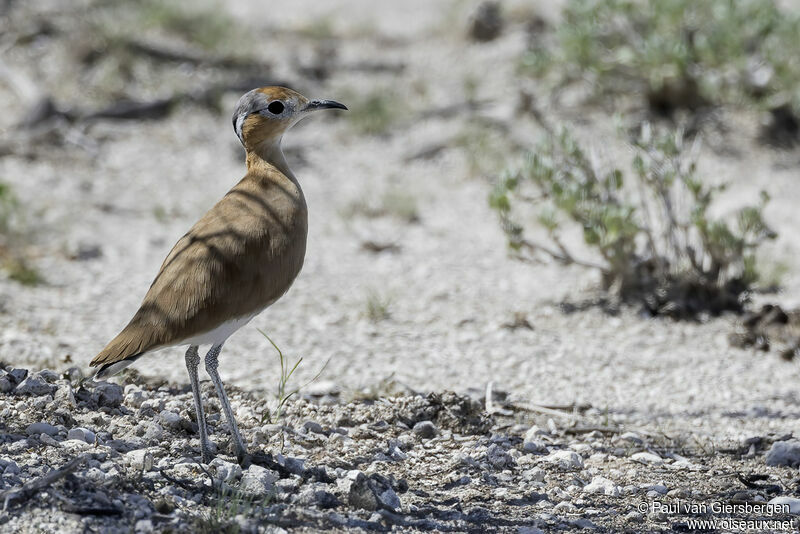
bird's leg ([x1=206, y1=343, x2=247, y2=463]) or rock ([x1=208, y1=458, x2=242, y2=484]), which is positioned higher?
bird's leg ([x1=206, y1=343, x2=247, y2=463])

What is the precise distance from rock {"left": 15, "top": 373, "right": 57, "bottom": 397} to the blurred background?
0.72 meters

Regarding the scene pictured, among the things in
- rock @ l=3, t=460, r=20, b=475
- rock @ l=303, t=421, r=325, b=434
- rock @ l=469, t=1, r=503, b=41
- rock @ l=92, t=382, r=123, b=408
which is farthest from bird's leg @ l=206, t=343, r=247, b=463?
rock @ l=469, t=1, r=503, b=41

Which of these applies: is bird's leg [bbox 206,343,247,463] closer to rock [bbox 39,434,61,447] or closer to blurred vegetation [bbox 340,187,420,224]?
rock [bbox 39,434,61,447]

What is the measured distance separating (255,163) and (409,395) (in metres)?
1.35

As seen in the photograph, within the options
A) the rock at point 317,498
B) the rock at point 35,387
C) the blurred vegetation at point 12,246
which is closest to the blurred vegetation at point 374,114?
the blurred vegetation at point 12,246

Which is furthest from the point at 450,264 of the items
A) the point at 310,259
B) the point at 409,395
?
→ the point at 409,395

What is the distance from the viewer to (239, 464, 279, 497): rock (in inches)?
140

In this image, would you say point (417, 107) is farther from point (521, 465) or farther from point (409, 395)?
point (521, 465)

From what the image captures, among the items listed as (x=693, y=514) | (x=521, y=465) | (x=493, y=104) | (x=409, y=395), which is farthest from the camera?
(x=493, y=104)

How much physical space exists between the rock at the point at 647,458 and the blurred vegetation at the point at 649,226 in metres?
1.85

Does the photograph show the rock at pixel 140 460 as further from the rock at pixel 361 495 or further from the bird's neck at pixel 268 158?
the bird's neck at pixel 268 158

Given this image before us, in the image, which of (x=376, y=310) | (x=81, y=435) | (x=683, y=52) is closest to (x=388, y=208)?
(x=376, y=310)

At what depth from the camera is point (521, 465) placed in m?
4.20

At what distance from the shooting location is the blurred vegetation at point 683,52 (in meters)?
8.45
